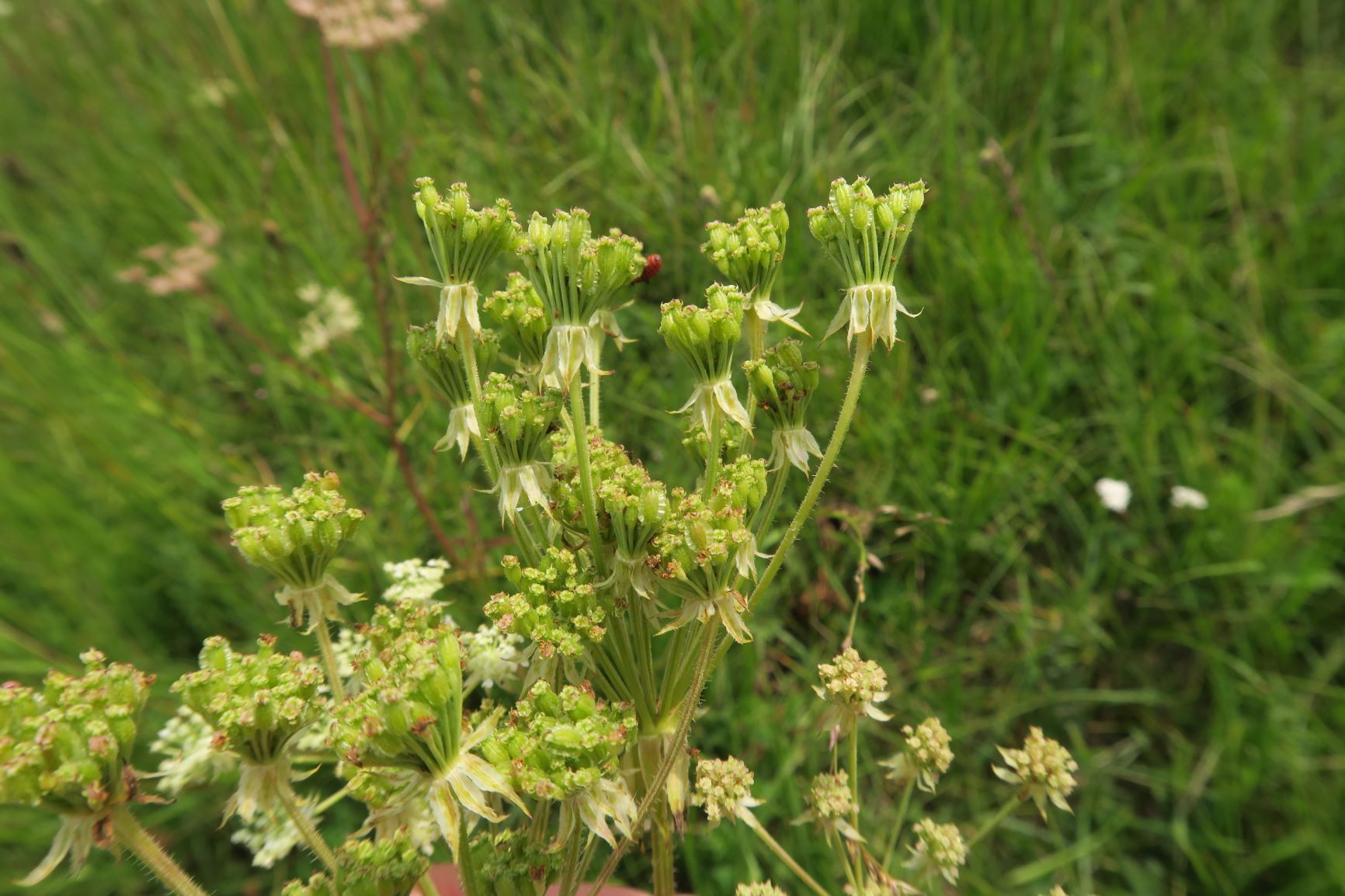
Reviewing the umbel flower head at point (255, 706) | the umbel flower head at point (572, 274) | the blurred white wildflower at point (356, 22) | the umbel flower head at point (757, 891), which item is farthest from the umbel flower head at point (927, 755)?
the blurred white wildflower at point (356, 22)

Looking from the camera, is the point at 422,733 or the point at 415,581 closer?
the point at 422,733

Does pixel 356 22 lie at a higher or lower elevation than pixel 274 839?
higher

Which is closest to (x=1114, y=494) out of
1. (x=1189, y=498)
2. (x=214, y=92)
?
(x=1189, y=498)

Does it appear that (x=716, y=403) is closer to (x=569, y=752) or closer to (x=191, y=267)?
(x=569, y=752)

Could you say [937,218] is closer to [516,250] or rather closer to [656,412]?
[656,412]

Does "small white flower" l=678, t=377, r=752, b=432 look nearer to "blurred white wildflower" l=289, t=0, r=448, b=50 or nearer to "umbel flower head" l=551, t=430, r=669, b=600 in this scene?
"umbel flower head" l=551, t=430, r=669, b=600

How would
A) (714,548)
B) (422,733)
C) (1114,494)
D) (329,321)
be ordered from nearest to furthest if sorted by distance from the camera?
(422,733), (714,548), (1114,494), (329,321)
